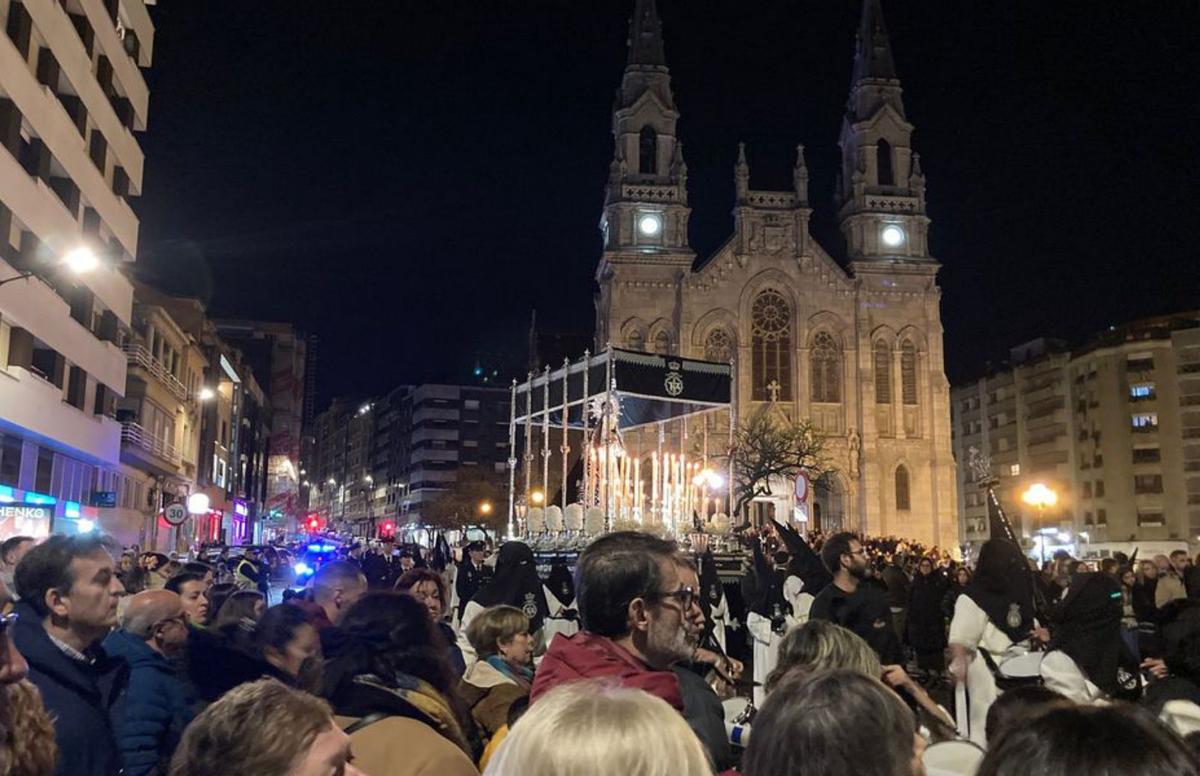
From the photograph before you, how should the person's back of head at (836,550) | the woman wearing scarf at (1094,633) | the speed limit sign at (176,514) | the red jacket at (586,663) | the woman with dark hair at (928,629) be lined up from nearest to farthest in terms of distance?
1. the red jacket at (586,663)
2. the person's back of head at (836,550)
3. the woman wearing scarf at (1094,633)
4. the woman with dark hair at (928,629)
5. the speed limit sign at (176,514)

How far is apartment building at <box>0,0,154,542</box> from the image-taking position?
20938mm

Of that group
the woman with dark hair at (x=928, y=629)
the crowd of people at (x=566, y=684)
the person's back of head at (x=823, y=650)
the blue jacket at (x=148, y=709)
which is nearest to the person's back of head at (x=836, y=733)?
the crowd of people at (x=566, y=684)

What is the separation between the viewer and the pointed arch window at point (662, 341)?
50.7 m

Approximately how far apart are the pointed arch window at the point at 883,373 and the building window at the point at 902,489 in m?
3.75

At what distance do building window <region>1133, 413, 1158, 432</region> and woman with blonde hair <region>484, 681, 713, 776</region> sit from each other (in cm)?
8528

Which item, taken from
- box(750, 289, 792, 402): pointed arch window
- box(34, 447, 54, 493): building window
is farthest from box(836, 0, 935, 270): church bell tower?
box(34, 447, 54, 493): building window

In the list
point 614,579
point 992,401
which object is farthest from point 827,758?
point 992,401

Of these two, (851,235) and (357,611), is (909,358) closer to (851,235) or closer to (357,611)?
(851,235)

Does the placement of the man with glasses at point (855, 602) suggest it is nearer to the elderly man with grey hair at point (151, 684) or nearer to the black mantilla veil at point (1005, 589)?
the black mantilla veil at point (1005, 589)

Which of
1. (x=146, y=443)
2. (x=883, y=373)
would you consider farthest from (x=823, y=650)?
(x=883, y=373)

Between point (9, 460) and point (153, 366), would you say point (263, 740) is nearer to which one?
point (9, 460)

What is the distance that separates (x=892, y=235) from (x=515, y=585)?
4791 centimetres

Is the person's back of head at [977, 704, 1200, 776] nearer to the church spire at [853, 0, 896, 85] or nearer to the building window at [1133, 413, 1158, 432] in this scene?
the church spire at [853, 0, 896, 85]

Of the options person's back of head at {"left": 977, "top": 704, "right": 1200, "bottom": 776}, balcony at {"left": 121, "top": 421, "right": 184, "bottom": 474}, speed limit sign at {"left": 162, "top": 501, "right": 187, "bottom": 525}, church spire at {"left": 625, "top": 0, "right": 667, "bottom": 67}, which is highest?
church spire at {"left": 625, "top": 0, "right": 667, "bottom": 67}
